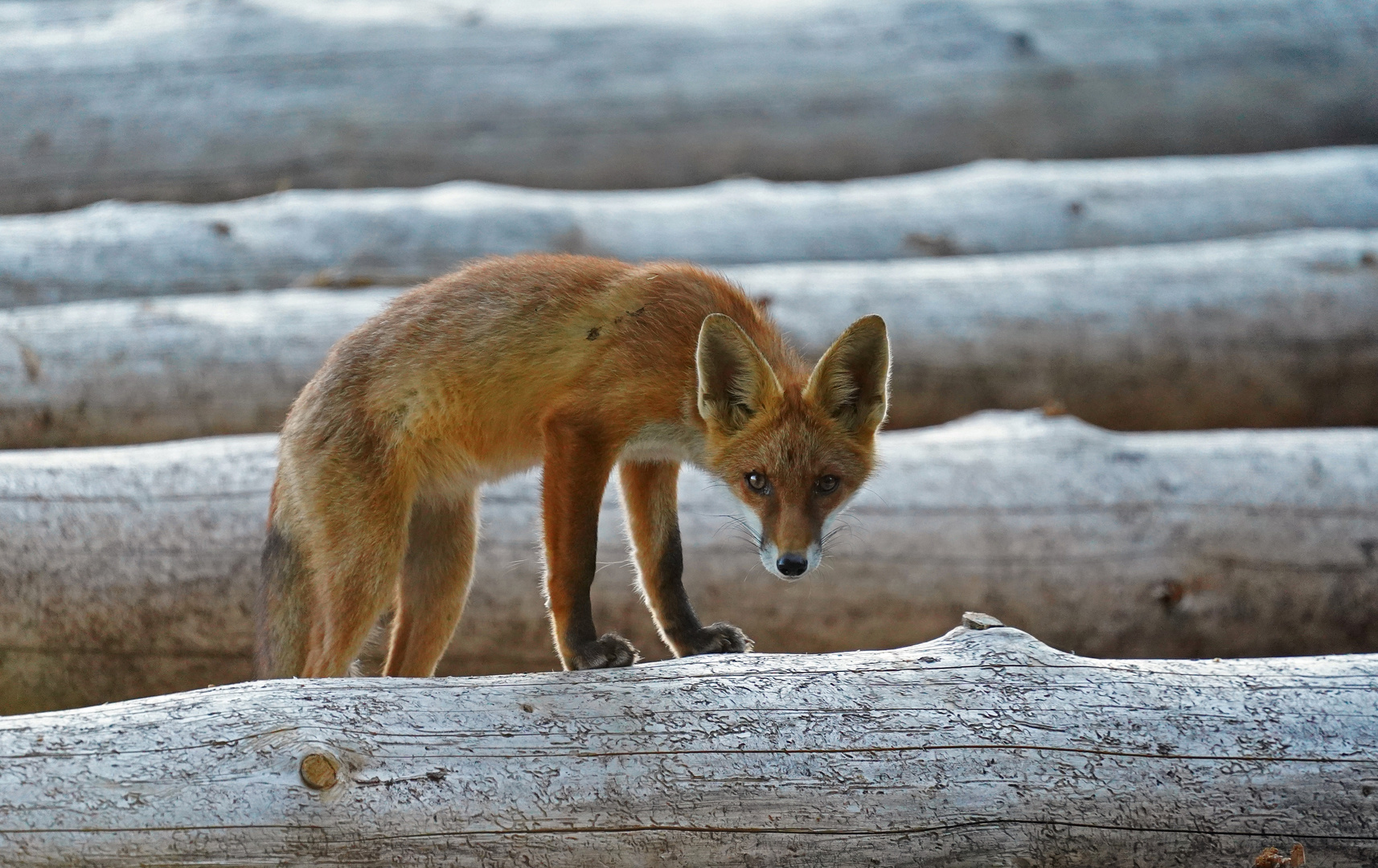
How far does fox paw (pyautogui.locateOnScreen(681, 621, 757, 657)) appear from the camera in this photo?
128 inches

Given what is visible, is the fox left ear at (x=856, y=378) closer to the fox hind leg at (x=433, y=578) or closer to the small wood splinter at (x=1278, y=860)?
the fox hind leg at (x=433, y=578)

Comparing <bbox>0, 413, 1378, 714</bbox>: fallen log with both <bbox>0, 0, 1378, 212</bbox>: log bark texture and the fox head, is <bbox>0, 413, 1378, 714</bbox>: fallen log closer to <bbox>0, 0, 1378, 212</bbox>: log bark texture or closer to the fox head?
the fox head

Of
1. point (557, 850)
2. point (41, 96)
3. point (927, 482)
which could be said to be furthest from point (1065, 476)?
point (41, 96)

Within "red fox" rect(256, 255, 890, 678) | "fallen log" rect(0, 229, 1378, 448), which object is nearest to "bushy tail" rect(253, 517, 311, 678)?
"red fox" rect(256, 255, 890, 678)

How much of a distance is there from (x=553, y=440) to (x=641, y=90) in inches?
187

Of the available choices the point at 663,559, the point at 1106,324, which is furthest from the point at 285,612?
the point at 1106,324

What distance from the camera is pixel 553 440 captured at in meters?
3.00

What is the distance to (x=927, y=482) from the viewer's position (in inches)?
171

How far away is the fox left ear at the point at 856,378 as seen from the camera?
292 centimetres

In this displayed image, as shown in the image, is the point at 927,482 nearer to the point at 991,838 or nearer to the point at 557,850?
the point at 991,838

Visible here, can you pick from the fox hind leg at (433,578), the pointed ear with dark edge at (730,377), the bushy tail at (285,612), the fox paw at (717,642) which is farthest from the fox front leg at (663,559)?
the bushy tail at (285,612)

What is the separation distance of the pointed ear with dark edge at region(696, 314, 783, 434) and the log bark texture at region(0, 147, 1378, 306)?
2934 millimetres

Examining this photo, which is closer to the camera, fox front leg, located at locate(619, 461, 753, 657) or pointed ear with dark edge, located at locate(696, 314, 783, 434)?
pointed ear with dark edge, located at locate(696, 314, 783, 434)

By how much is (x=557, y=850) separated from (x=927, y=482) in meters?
2.34
